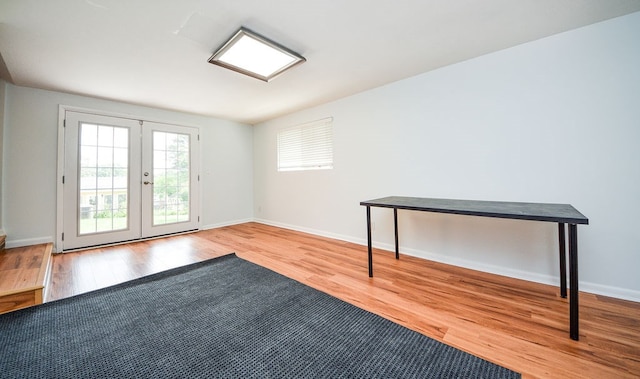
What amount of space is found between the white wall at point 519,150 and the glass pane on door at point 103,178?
12.2ft

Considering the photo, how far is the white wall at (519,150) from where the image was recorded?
1.91m

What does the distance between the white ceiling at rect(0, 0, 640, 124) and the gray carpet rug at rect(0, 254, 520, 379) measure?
7.46 feet

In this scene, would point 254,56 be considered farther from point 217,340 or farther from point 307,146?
point 217,340

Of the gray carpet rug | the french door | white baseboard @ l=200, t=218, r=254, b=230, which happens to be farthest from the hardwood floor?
white baseboard @ l=200, t=218, r=254, b=230

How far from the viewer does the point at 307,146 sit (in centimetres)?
433

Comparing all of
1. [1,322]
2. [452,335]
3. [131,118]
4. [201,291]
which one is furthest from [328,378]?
[131,118]

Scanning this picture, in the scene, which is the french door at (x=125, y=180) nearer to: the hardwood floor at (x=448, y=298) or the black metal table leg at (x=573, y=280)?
the hardwood floor at (x=448, y=298)

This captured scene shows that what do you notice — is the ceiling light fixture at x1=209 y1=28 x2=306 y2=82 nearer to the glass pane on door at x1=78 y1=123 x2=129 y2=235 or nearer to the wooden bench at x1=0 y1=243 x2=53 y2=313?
the wooden bench at x1=0 y1=243 x2=53 y2=313

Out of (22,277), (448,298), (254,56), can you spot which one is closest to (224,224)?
(22,277)

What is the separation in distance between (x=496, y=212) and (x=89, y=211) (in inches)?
201

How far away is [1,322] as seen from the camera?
1.66m

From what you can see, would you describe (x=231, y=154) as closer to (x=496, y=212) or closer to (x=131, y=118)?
(x=131, y=118)

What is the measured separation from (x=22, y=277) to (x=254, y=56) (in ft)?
9.52

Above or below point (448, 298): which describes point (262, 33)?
above
